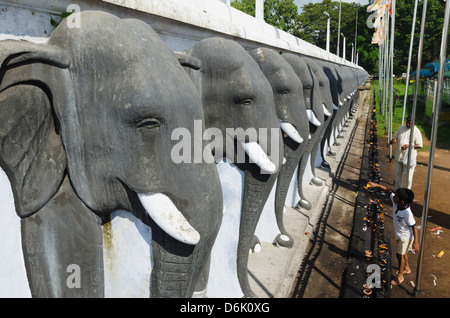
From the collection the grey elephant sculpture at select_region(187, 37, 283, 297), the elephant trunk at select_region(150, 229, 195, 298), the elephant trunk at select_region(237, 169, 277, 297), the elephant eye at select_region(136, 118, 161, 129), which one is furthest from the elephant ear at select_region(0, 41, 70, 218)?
the elephant trunk at select_region(237, 169, 277, 297)

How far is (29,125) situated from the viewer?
5.35 feet

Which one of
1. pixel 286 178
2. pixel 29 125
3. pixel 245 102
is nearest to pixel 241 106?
pixel 245 102

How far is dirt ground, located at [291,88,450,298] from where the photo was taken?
15.6 feet

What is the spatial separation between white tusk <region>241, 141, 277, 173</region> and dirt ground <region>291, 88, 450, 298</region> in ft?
6.37

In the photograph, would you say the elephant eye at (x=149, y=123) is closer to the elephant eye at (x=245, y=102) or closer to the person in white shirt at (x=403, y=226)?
the elephant eye at (x=245, y=102)

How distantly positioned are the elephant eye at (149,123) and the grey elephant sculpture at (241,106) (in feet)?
4.46

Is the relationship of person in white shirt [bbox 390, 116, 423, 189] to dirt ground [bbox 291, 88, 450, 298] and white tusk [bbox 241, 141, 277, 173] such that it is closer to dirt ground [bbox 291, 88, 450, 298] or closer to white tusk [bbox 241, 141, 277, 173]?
dirt ground [bbox 291, 88, 450, 298]

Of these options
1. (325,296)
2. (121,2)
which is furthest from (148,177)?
(325,296)

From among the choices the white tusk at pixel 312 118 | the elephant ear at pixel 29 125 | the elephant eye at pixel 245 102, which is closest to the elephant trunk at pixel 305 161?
the white tusk at pixel 312 118

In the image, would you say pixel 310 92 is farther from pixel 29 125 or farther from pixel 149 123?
pixel 29 125

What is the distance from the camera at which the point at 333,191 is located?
8570 mm

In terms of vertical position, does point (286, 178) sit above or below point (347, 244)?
above

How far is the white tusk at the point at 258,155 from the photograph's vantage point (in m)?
3.28

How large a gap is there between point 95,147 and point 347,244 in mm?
4976
